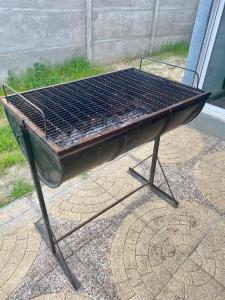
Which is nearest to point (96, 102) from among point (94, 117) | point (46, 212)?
point (94, 117)

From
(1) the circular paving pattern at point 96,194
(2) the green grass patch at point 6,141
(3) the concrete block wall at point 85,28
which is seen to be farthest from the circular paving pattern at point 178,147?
(3) the concrete block wall at point 85,28

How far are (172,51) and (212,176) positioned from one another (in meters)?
8.11

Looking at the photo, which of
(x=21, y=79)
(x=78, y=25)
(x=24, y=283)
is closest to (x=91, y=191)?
(x=24, y=283)

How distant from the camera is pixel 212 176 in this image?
144 inches

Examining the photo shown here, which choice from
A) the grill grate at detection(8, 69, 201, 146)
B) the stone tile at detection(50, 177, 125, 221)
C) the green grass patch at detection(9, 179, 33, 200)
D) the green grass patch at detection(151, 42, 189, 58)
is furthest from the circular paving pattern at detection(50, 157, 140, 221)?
the green grass patch at detection(151, 42, 189, 58)

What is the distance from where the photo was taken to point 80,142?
1.57m

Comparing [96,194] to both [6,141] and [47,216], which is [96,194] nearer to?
[47,216]

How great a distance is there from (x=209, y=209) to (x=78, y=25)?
6133mm

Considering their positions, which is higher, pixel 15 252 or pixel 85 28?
pixel 85 28

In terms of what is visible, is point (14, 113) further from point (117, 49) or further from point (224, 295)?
point (117, 49)

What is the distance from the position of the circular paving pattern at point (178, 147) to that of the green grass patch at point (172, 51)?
20.2 feet

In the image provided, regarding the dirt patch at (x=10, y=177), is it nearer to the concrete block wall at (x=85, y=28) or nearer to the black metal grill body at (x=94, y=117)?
the black metal grill body at (x=94, y=117)

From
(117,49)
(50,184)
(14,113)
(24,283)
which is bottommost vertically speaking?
(24,283)

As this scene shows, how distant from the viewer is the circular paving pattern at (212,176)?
3332 millimetres
